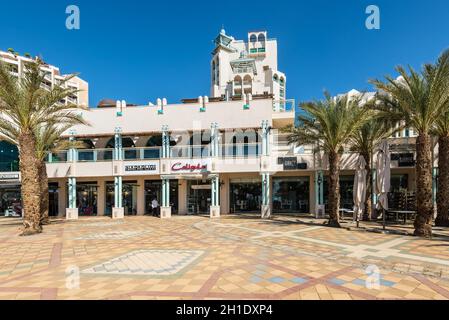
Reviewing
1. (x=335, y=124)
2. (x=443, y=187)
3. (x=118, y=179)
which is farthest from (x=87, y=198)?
(x=443, y=187)

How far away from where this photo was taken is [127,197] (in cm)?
2373

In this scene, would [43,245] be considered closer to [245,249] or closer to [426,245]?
[245,249]

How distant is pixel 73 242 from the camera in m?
10.8

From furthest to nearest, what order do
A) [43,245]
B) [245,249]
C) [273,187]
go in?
[273,187] < [43,245] < [245,249]

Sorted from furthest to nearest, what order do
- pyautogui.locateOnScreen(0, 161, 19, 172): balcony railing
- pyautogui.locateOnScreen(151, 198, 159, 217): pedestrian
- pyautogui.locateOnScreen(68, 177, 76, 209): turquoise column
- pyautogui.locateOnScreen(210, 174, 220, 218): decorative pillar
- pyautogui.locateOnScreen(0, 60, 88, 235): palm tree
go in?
pyautogui.locateOnScreen(0, 161, 19, 172): balcony railing
pyautogui.locateOnScreen(151, 198, 159, 217): pedestrian
pyautogui.locateOnScreen(68, 177, 76, 209): turquoise column
pyautogui.locateOnScreen(210, 174, 220, 218): decorative pillar
pyautogui.locateOnScreen(0, 60, 88, 235): palm tree

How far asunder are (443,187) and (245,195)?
13.3 m

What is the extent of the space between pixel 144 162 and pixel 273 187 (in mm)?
10913

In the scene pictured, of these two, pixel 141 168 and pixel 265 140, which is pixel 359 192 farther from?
pixel 141 168

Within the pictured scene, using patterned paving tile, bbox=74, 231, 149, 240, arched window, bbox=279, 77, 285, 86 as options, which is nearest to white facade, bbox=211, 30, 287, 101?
arched window, bbox=279, 77, 285, 86

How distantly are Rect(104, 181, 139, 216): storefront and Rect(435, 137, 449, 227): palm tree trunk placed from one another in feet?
68.4

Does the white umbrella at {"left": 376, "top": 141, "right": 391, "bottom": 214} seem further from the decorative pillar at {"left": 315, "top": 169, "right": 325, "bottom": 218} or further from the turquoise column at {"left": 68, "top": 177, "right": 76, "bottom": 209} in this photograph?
the turquoise column at {"left": 68, "top": 177, "right": 76, "bottom": 209}

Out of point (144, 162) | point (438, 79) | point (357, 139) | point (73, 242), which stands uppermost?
point (438, 79)

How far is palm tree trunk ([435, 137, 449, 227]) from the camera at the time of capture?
14.3 meters

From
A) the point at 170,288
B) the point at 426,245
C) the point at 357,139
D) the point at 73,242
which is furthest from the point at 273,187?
the point at 170,288
